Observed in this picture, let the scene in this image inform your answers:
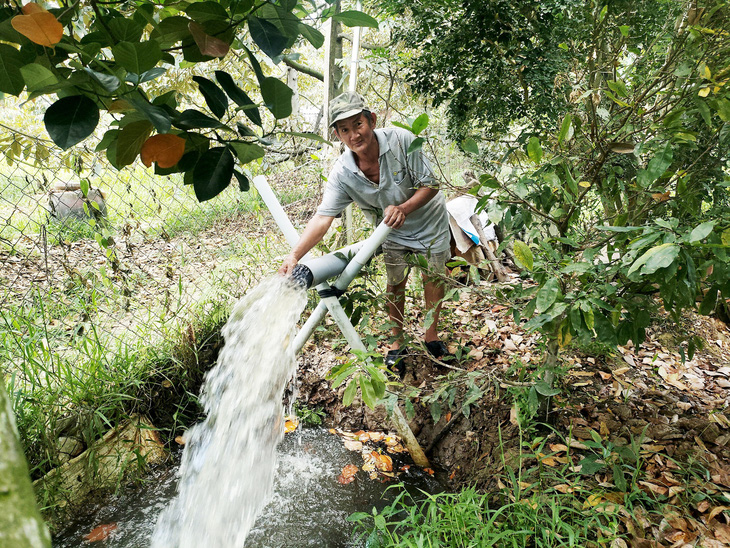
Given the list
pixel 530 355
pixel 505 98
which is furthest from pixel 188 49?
pixel 530 355

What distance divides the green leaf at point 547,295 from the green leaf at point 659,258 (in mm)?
272

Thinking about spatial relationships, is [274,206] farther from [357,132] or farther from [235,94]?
[235,94]

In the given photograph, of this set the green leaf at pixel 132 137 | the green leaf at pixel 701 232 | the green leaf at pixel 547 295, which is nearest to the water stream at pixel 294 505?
the green leaf at pixel 547 295

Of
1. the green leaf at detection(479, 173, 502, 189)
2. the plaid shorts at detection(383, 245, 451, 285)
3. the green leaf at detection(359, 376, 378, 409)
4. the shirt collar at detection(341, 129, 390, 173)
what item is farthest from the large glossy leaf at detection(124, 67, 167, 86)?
the plaid shorts at detection(383, 245, 451, 285)

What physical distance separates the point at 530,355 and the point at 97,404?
2.45m

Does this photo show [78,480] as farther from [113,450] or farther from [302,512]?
[302,512]

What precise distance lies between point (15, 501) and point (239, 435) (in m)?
2.36

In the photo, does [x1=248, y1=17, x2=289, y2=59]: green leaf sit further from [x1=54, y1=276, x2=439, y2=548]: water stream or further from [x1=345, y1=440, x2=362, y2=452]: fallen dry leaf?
[x1=345, y1=440, x2=362, y2=452]: fallen dry leaf

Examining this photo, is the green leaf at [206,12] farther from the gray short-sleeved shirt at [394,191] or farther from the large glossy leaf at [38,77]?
the gray short-sleeved shirt at [394,191]

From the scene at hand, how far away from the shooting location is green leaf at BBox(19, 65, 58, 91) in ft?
1.85

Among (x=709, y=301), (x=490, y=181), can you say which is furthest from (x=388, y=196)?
(x=709, y=301)

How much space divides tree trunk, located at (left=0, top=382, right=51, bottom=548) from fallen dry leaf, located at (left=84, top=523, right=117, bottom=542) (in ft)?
7.87

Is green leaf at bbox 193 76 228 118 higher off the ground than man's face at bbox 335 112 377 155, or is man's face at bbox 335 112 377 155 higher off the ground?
green leaf at bbox 193 76 228 118

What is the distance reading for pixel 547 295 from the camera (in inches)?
55.3
